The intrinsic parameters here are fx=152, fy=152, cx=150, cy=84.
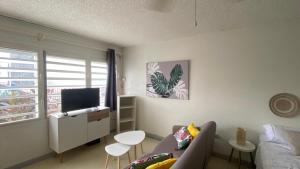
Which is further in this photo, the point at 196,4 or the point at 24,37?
the point at 24,37

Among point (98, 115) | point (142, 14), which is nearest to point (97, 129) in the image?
point (98, 115)

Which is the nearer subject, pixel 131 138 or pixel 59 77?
pixel 131 138

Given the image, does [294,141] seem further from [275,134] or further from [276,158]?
[276,158]

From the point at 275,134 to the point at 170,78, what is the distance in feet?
6.45

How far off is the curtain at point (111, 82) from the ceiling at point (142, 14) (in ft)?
3.05

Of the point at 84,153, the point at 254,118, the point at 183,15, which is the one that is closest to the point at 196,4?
the point at 183,15

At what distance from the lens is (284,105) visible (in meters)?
2.27

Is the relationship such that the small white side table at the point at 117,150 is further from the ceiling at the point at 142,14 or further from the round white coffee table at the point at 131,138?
the ceiling at the point at 142,14

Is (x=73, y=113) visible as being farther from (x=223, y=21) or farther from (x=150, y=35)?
(x=223, y=21)

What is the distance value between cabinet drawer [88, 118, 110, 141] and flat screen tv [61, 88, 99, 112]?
1.22 ft

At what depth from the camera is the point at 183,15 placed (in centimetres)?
214

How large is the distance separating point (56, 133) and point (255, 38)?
3644 millimetres

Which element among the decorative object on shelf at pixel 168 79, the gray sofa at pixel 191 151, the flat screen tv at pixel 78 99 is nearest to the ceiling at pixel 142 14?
the decorative object on shelf at pixel 168 79

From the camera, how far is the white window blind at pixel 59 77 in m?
2.78
